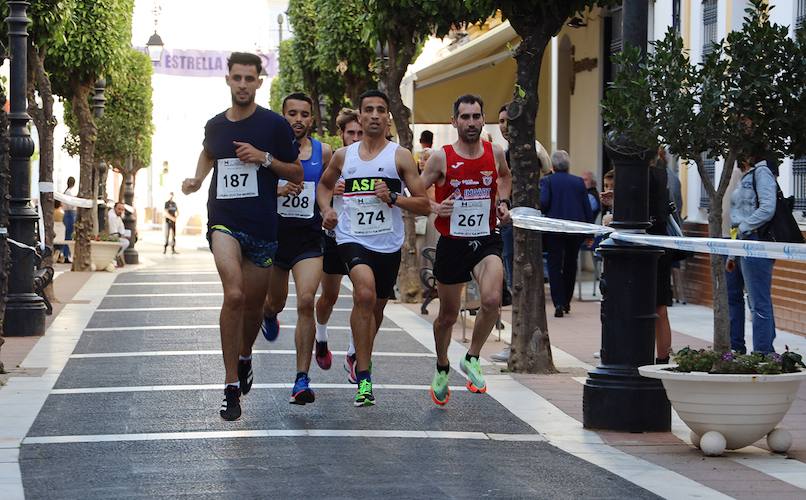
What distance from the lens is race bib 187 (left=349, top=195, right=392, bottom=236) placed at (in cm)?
1000

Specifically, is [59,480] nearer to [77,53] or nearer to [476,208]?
A: [476,208]

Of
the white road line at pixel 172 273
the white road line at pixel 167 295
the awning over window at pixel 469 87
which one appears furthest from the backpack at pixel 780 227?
the white road line at pixel 172 273

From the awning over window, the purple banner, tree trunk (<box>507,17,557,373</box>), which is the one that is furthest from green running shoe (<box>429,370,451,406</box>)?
the purple banner

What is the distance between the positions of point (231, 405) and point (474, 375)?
1803 millimetres

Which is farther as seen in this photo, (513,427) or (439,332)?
(439,332)

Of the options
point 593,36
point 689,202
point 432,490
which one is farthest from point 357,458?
point 593,36

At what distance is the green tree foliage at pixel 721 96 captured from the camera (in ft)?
29.9

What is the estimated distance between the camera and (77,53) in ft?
88.8

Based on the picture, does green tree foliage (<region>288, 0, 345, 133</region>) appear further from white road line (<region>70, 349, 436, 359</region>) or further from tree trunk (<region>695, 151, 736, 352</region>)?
tree trunk (<region>695, 151, 736, 352</region>)

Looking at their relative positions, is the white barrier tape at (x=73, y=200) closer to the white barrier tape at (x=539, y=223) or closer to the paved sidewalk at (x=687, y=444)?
the paved sidewalk at (x=687, y=444)

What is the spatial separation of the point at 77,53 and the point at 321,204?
17.8m

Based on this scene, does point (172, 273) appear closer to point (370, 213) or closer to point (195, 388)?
point (195, 388)

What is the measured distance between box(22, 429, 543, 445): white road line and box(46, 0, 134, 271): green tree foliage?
18.1 metres

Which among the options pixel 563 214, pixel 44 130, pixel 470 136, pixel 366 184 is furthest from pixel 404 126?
pixel 366 184
